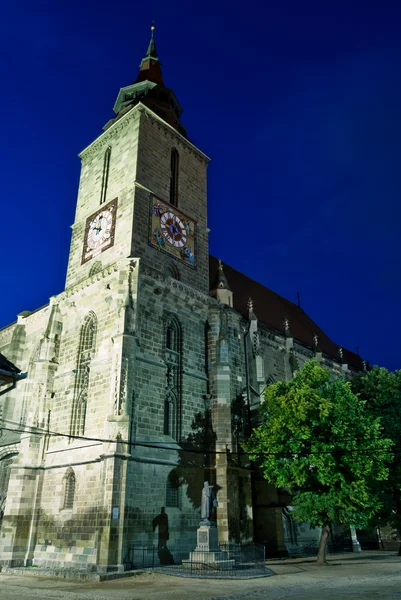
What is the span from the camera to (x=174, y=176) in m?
29.2

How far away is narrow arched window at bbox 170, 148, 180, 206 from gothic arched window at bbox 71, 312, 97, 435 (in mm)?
8821

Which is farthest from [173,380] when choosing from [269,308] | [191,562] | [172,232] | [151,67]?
[151,67]

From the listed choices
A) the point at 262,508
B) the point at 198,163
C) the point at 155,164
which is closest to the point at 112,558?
the point at 262,508

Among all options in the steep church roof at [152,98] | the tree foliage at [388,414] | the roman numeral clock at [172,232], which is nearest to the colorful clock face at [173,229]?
the roman numeral clock at [172,232]

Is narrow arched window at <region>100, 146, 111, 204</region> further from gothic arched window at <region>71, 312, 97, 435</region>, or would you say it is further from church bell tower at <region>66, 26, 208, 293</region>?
gothic arched window at <region>71, 312, 97, 435</region>

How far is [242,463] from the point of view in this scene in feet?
74.7

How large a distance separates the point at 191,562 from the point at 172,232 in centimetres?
1621

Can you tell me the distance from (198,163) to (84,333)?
14.1 meters

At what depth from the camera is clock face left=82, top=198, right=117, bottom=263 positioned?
84.6ft

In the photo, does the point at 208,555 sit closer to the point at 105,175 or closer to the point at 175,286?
the point at 175,286

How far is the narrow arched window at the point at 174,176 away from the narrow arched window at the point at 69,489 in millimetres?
15570

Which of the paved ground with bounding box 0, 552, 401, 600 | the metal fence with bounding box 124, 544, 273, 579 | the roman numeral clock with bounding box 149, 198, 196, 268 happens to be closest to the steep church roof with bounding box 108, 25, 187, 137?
the roman numeral clock with bounding box 149, 198, 196, 268

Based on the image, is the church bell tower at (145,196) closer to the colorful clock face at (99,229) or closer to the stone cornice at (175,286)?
the colorful clock face at (99,229)

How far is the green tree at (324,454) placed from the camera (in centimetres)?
1850
